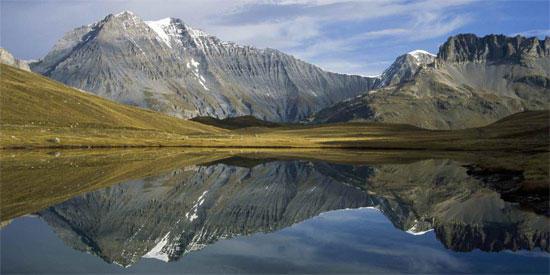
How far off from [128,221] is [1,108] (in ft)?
461

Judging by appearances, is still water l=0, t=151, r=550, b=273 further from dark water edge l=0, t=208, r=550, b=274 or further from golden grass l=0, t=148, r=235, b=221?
golden grass l=0, t=148, r=235, b=221

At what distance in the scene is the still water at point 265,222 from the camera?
2848cm

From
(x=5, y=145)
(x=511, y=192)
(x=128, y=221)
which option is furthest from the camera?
(x=5, y=145)

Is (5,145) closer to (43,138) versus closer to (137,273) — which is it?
(43,138)

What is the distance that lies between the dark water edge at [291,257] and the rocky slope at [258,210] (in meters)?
1.31

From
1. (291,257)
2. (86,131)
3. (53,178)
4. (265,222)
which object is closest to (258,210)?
(265,222)

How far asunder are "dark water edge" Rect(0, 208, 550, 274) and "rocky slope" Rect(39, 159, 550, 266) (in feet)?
4.31

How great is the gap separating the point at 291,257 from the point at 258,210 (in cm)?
1950

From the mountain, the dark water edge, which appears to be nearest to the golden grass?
the dark water edge

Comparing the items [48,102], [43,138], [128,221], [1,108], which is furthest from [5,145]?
[128,221]

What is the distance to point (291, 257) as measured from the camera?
29906 mm

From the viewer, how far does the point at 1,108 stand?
6398 inches

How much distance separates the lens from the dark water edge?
26.9 meters

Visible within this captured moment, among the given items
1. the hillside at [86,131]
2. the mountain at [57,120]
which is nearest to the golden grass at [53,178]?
the hillside at [86,131]
